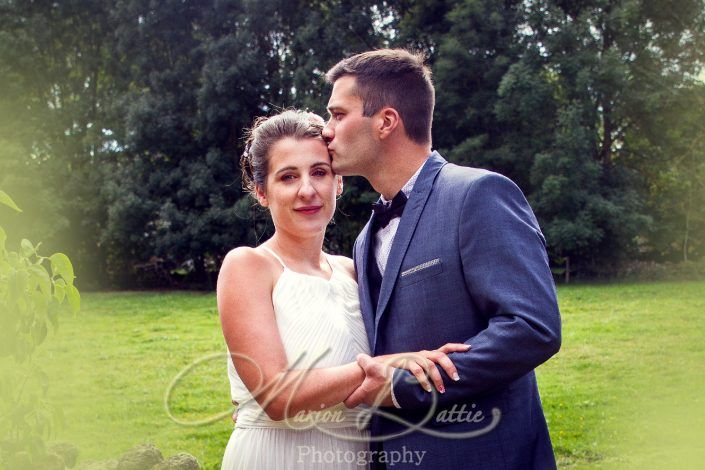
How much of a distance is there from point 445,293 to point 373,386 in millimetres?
374

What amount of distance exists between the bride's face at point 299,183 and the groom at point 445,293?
13 cm

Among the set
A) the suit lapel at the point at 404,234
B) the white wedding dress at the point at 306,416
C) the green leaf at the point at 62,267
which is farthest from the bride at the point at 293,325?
the green leaf at the point at 62,267

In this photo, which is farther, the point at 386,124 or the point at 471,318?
the point at 386,124

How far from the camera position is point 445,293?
2.46 meters

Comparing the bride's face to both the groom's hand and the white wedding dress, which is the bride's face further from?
the groom's hand

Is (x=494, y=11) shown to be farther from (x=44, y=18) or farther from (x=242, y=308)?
(x=242, y=308)

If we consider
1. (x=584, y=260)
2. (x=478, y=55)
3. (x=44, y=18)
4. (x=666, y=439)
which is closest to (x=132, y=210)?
(x=44, y=18)

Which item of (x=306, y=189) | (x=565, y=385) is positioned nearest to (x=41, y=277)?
(x=306, y=189)

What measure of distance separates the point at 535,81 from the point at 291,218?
71.2 ft

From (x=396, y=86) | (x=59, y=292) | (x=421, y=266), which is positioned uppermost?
(x=396, y=86)

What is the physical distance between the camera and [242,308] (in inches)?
104

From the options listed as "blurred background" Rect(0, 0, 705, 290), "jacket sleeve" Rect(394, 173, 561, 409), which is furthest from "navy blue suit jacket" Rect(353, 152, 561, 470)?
"blurred background" Rect(0, 0, 705, 290)

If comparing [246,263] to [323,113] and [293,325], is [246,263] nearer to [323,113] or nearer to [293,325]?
[293,325]

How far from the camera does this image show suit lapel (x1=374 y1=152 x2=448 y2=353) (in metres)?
2.58
